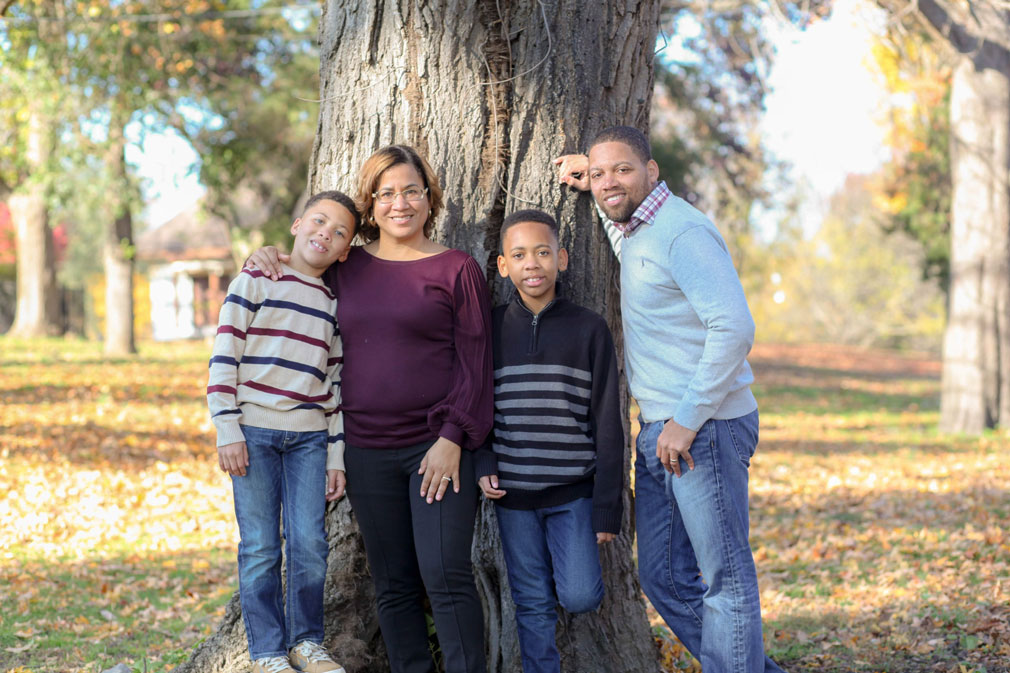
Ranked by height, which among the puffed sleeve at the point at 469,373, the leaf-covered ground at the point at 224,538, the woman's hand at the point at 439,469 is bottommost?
the leaf-covered ground at the point at 224,538

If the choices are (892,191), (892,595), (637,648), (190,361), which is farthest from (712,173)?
(637,648)

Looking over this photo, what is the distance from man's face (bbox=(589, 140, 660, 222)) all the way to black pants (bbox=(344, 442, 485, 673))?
1053mm

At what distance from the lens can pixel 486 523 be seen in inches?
154

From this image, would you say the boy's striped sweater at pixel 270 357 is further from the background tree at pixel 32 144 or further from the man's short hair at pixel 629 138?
the background tree at pixel 32 144

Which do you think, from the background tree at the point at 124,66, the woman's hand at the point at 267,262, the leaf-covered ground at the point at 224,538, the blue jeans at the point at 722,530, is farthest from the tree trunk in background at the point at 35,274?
the blue jeans at the point at 722,530

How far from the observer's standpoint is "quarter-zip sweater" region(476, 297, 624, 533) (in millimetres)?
3402

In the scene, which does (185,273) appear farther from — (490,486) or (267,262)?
(490,486)

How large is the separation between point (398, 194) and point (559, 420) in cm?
103

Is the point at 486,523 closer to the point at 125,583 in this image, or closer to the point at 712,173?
the point at 125,583

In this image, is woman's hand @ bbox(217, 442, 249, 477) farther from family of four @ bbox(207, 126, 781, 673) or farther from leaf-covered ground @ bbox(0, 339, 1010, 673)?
leaf-covered ground @ bbox(0, 339, 1010, 673)

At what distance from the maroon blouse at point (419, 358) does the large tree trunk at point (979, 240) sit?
11785mm

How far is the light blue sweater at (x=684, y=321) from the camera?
123 inches

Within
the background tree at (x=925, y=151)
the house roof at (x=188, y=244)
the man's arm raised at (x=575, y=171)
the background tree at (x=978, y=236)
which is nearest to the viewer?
the man's arm raised at (x=575, y=171)

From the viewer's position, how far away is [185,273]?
40.7 metres
